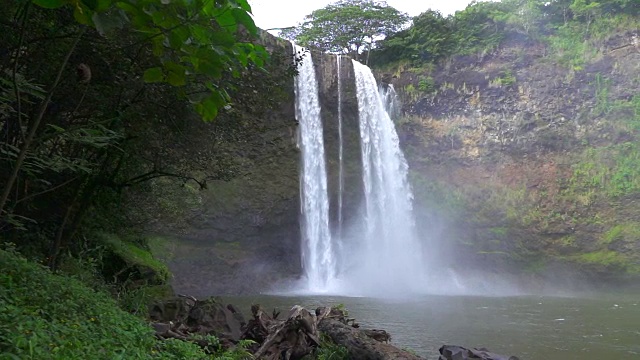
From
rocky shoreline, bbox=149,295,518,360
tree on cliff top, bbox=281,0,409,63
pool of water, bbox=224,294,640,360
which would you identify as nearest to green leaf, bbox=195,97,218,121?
rocky shoreline, bbox=149,295,518,360

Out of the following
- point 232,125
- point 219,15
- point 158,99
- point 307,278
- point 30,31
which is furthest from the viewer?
point 307,278

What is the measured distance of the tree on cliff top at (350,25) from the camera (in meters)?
31.0

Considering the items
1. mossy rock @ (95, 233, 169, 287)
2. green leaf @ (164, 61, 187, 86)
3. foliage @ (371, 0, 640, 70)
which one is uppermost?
foliage @ (371, 0, 640, 70)

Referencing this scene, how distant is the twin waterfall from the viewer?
23.3m

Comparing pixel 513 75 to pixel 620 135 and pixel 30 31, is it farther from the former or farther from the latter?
pixel 30 31

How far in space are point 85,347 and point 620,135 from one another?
2728 centimetres

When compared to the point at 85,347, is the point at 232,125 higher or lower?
Answer: higher

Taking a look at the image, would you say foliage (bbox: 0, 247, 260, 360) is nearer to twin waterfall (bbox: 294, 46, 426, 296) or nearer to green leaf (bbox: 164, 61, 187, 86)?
green leaf (bbox: 164, 61, 187, 86)

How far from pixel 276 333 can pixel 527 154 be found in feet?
76.5

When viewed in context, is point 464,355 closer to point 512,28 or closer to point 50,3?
point 50,3

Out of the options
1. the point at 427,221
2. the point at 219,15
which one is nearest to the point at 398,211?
the point at 427,221

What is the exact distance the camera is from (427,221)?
2622 cm

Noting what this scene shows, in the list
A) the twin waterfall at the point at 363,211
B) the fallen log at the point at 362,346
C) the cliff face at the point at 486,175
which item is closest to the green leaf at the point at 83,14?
the fallen log at the point at 362,346

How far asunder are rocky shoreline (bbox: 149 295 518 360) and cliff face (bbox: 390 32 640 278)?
1959 cm
